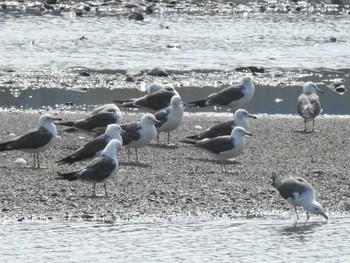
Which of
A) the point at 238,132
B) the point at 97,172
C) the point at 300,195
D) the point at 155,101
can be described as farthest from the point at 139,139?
the point at 300,195

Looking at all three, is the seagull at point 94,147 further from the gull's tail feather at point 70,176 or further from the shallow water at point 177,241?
the shallow water at point 177,241

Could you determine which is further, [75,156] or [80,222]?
[75,156]

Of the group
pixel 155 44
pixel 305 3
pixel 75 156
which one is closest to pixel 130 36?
pixel 155 44

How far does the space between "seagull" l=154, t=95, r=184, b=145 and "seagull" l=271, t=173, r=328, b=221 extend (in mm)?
4798

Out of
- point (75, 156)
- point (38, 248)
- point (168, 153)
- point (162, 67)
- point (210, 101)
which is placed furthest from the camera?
point (162, 67)

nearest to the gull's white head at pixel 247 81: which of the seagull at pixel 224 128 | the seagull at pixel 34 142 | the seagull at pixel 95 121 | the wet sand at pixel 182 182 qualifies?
the wet sand at pixel 182 182

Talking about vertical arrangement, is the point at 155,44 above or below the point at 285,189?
below

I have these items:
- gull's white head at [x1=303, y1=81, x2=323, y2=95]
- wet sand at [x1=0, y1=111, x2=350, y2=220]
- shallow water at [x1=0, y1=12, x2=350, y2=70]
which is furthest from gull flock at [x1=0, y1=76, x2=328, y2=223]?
shallow water at [x1=0, y1=12, x2=350, y2=70]

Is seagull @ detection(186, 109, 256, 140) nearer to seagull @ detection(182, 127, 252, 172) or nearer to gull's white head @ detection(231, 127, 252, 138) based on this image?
seagull @ detection(182, 127, 252, 172)

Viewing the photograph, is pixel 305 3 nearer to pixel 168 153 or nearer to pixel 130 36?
pixel 130 36

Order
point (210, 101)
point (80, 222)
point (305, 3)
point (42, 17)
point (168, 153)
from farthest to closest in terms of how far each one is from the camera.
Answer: point (305, 3) → point (42, 17) → point (210, 101) → point (168, 153) → point (80, 222)

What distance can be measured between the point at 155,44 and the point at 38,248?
70.7 feet

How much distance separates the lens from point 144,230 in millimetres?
13875

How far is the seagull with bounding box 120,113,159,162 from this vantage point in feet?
58.0
